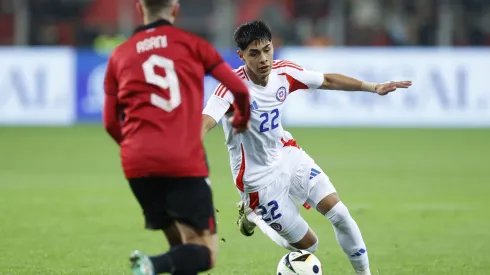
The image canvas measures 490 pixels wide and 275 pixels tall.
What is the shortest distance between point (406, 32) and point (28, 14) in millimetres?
9458

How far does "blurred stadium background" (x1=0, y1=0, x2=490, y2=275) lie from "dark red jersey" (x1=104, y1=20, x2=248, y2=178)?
8.51 ft

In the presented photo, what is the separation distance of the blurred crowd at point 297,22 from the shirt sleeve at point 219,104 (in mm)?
16941

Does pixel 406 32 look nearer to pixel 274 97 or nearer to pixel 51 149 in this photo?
pixel 51 149

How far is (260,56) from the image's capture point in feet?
22.7

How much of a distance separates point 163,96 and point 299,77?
2146mm

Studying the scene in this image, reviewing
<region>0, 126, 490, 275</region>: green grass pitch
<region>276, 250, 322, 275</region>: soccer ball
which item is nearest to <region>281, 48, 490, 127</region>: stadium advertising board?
<region>0, 126, 490, 275</region>: green grass pitch

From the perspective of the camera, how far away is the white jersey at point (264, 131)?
7059 mm

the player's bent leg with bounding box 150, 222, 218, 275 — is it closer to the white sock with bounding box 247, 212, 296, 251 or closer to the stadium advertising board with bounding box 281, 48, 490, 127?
the white sock with bounding box 247, 212, 296, 251

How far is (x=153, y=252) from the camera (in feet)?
28.9

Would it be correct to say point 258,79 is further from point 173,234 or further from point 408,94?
point 408,94

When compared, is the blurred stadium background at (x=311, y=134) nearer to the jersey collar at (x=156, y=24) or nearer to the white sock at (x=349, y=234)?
the white sock at (x=349, y=234)

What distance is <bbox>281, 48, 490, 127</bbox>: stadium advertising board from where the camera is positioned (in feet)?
69.7

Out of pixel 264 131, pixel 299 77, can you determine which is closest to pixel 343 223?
pixel 264 131

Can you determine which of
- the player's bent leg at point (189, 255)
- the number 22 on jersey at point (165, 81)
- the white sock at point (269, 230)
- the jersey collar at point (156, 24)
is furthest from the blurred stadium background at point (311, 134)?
the jersey collar at point (156, 24)
